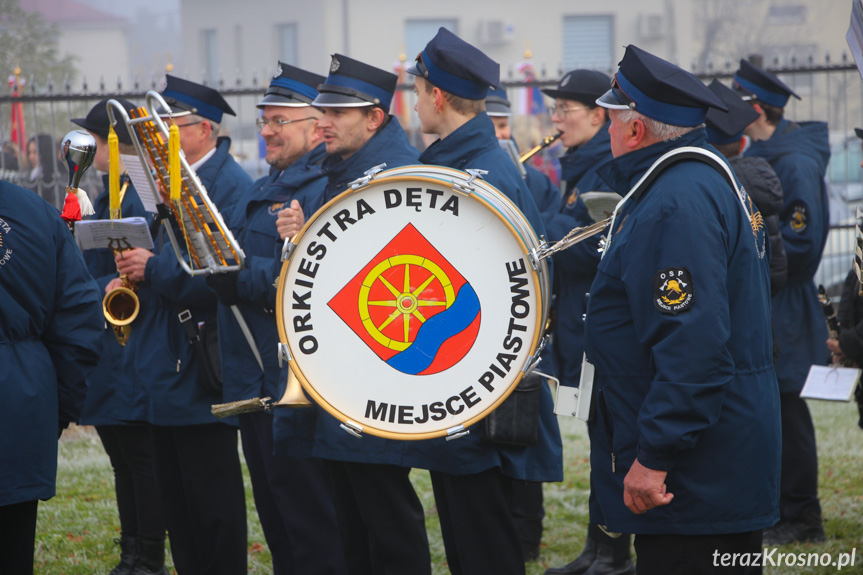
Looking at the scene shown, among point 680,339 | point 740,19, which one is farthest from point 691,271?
point 740,19

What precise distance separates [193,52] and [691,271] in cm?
3172

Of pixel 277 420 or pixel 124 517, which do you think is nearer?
pixel 277 420

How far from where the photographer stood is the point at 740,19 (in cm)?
3116

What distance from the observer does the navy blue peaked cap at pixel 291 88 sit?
4797 mm

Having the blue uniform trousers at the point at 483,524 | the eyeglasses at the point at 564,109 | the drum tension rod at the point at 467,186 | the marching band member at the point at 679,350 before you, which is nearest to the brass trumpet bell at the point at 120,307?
the blue uniform trousers at the point at 483,524

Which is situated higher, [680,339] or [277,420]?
[680,339]

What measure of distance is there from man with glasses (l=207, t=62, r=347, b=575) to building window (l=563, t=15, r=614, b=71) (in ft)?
88.7

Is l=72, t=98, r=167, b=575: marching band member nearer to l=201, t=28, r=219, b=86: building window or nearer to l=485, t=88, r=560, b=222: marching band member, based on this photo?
l=485, t=88, r=560, b=222: marching band member

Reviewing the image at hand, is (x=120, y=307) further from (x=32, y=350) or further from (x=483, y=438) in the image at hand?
(x=483, y=438)

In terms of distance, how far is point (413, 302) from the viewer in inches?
137

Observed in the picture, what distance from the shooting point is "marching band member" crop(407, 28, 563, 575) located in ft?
12.2

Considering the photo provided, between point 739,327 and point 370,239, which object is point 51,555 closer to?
point 370,239

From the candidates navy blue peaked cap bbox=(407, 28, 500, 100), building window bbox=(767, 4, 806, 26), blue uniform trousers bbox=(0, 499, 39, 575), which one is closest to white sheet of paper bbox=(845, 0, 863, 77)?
navy blue peaked cap bbox=(407, 28, 500, 100)
